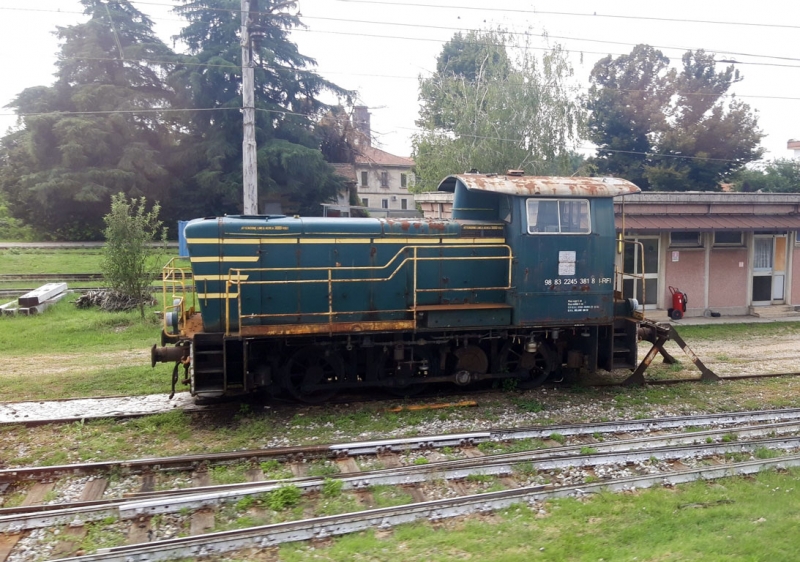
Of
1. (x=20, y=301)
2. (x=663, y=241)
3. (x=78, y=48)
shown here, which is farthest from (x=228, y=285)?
(x=78, y=48)

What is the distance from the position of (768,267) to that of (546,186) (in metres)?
13.4

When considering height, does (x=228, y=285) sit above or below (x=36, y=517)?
above

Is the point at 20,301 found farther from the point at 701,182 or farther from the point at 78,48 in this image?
the point at 701,182

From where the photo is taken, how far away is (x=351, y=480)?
6305 millimetres

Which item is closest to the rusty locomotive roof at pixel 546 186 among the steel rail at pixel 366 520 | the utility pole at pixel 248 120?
the steel rail at pixel 366 520

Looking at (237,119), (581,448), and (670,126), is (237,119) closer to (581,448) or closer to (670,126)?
(670,126)

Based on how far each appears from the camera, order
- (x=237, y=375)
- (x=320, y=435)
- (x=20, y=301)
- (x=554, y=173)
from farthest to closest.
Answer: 1. (x=554, y=173)
2. (x=20, y=301)
3. (x=237, y=375)
4. (x=320, y=435)

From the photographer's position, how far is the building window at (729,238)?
18.1 m

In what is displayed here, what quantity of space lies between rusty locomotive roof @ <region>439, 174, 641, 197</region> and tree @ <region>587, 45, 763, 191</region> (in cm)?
2652

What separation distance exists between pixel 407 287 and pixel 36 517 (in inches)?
225

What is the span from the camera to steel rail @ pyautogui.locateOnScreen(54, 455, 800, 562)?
193 inches

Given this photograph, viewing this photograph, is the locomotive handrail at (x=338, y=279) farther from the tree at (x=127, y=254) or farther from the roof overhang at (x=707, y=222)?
the tree at (x=127, y=254)

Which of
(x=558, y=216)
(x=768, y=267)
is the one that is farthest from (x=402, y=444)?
(x=768, y=267)

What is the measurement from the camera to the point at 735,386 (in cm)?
1058
